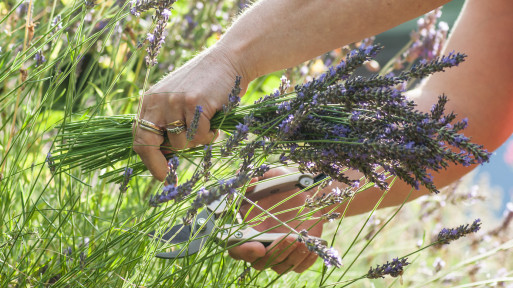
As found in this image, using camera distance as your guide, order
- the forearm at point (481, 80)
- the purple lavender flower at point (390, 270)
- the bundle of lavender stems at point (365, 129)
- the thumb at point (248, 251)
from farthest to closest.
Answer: the forearm at point (481, 80) < the thumb at point (248, 251) < the purple lavender flower at point (390, 270) < the bundle of lavender stems at point (365, 129)

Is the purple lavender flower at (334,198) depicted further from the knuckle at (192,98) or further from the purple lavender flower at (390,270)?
the knuckle at (192,98)

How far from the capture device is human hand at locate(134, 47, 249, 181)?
1.38 metres

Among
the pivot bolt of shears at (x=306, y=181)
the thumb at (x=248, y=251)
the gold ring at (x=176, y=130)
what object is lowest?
the thumb at (x=248, y=251)

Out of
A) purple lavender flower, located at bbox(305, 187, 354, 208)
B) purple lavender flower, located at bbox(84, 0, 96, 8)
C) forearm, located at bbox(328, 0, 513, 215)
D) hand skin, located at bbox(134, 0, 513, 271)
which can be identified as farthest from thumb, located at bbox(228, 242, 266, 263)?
forearm, located at bbox(328, 0, 513, 215)

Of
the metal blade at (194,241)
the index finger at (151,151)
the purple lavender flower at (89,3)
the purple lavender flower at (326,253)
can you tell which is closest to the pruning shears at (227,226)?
the metal blade at (194,241)

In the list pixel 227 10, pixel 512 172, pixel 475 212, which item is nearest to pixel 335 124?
pixel 227 10

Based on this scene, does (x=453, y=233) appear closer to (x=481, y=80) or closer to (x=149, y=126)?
(x=149, y=126)

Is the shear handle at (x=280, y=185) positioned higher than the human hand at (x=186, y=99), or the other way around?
the human hand at (x=186, y=99)

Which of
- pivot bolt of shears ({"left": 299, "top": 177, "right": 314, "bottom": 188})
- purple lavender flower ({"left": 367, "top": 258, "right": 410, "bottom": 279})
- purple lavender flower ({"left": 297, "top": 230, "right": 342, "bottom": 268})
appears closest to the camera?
purple lavender flower ({"left": 297, "top": 230, "right": 342, "bottom": 268})

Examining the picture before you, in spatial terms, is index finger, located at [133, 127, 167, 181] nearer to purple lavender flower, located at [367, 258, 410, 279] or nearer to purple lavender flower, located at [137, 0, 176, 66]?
purple lavender flower, located at [137, 0, 176, 66]

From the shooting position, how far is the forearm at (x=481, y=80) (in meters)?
2.16

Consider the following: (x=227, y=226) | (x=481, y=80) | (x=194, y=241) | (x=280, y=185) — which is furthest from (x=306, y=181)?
(x=481, y=80)

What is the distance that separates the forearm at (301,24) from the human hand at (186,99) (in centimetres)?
5

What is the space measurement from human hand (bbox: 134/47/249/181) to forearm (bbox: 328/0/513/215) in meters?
1.03
